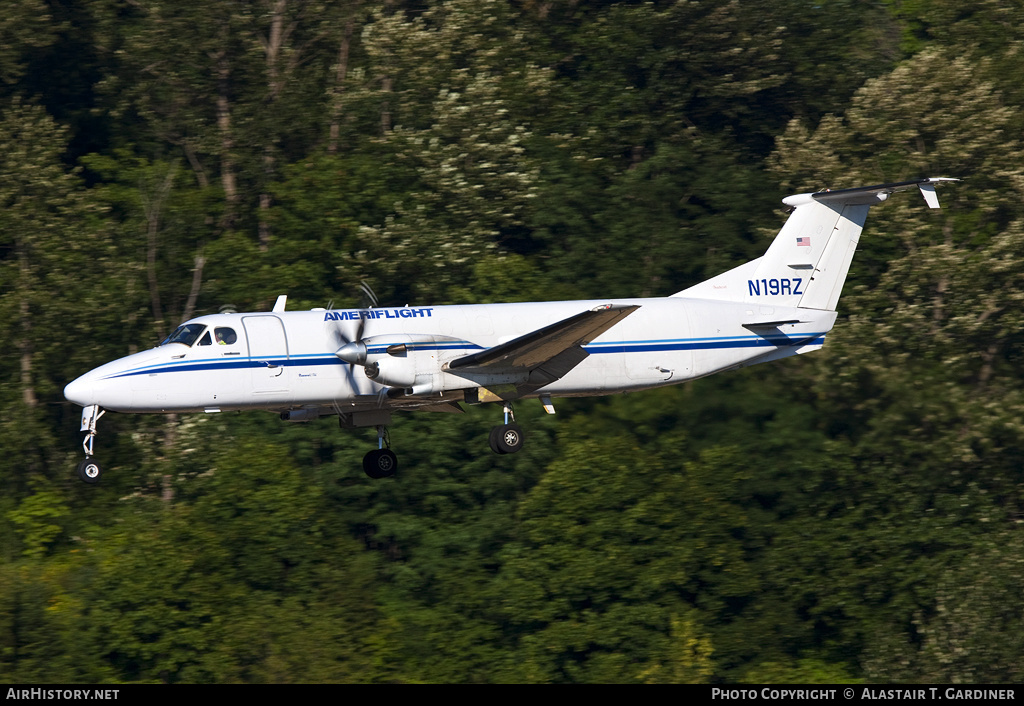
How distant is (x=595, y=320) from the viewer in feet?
71.3

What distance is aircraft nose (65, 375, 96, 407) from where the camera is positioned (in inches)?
846

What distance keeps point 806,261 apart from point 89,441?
13853 millimetres

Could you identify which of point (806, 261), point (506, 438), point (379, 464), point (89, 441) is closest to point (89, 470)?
point (89, 441)

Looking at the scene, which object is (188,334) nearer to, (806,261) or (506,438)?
(506,438)

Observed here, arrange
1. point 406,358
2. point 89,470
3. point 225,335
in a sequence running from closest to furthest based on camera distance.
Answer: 1. point 89,470
2. point 225,335
3. point 406,358

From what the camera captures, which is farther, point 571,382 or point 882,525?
point 882,525

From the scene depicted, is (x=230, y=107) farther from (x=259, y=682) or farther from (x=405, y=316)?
(x=405, y=316)

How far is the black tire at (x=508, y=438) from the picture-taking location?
77.8ft

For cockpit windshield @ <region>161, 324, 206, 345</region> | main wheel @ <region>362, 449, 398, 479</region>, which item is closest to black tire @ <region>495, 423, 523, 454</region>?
main wheel @ <region>362, 449, 398, 479</region>

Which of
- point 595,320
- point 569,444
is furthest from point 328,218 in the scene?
point 595,320

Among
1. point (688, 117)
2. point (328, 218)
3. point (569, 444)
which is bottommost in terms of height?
point (569, 444)

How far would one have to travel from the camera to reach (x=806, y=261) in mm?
26156

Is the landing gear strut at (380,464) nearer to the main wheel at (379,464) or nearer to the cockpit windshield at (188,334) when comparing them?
the main wheel at (379,464)

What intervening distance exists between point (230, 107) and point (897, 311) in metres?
22.3
